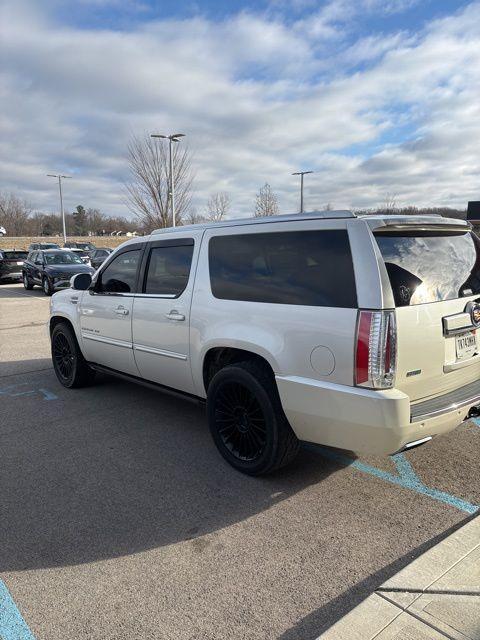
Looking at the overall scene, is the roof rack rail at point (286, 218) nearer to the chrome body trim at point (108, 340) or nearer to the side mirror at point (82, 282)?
the chrome body trim at point (108, 340)

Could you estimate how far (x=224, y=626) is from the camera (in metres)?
2.21

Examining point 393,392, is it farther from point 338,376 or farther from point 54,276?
point 54,276

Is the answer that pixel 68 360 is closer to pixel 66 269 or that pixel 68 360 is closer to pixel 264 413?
pixel 264 413

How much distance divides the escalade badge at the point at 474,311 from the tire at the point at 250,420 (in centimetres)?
141

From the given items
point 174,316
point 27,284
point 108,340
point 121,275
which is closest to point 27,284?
point 27,284

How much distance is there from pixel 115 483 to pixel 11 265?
73.7 ft

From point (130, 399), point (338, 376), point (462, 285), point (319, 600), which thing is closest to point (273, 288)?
point (338, 376)

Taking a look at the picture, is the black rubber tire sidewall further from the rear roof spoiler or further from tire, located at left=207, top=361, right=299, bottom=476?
the rear roof spoiler

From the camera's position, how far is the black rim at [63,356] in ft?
19.5

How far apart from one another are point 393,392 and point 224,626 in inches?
58.6

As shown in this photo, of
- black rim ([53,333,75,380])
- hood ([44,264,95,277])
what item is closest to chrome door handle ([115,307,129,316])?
black rim ([53,333,75,380])

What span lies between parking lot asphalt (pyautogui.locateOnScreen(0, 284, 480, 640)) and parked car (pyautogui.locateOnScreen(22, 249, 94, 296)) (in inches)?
542

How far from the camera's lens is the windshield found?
62.0ft

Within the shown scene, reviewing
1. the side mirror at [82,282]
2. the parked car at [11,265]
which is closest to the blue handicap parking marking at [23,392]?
the side mirror at [82,282]
